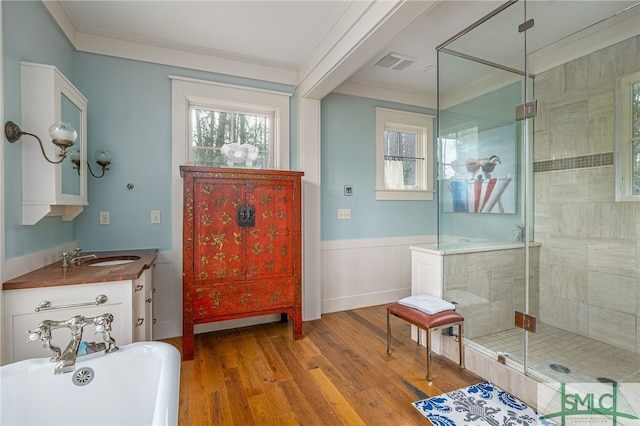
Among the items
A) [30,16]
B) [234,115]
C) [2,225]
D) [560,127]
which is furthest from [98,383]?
[560,127]

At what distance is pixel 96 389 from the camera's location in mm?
1308

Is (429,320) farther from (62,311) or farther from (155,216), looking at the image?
(155,216)

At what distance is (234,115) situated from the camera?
2.97 metres

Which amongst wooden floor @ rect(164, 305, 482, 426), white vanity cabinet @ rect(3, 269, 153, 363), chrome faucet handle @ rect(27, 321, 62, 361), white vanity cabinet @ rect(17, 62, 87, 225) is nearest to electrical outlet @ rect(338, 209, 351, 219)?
wooden floor @ rect(164, 305, 482, 426)

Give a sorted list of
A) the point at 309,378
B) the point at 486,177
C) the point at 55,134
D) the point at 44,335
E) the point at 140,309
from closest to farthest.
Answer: the point at 44,335
the point at 55,134
the point at 140,309
the point at 309,378
the point at 486,177

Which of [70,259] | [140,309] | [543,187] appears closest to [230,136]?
[70,259]

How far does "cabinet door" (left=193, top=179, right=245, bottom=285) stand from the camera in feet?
7.64

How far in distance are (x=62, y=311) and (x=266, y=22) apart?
234 cm

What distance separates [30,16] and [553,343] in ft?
14.0

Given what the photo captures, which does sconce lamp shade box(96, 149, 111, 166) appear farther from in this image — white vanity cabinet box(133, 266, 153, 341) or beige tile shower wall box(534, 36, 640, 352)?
beige tile shower wall box(534, 36, 640, 352)

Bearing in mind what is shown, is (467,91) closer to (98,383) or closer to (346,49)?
(346,49)

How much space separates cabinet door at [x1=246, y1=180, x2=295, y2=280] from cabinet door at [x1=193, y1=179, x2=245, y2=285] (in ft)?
0.28
